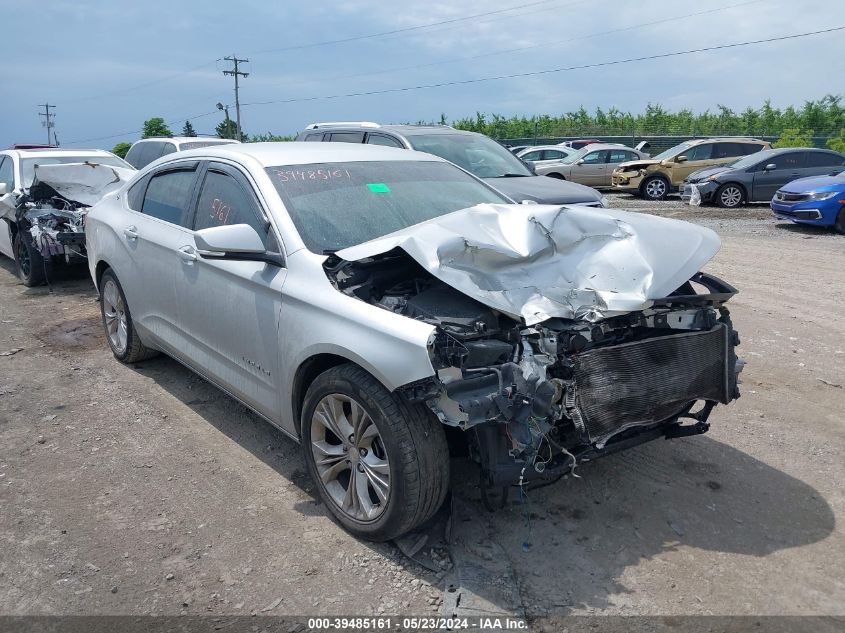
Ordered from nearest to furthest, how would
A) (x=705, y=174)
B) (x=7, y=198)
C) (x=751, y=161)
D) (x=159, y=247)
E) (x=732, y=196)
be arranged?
1. (x=159, y=247)
2. (x=7, y=198)
3. (x=732, y=196)
4. (x=751, y=161)
5. (x=705, y=174)

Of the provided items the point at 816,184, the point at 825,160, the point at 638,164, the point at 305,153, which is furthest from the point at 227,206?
the point at 638,164

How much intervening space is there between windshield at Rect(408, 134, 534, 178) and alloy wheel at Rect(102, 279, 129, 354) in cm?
455

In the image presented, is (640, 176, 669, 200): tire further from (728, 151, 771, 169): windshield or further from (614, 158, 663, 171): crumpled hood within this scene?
(728, 151, 771, 169): windshield

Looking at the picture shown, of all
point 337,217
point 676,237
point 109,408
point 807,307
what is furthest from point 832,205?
point 109,408

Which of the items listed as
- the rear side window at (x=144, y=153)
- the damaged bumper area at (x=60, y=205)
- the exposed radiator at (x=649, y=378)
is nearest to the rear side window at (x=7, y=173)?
the damaged bumper area at (x=60, y=205)

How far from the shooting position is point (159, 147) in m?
12.6

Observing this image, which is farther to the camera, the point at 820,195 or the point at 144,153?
the point at 144,153

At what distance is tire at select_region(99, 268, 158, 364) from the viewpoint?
550cm

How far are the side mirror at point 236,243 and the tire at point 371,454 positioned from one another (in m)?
0.78

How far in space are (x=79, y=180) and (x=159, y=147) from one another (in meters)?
3.81

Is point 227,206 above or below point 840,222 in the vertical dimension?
above

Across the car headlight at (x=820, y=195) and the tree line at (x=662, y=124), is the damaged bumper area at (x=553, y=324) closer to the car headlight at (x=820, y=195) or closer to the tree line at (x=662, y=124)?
the car headlight at (x=820, y=195)

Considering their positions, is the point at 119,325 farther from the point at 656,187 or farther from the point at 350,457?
the point at 656,187

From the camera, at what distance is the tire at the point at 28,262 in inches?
343
